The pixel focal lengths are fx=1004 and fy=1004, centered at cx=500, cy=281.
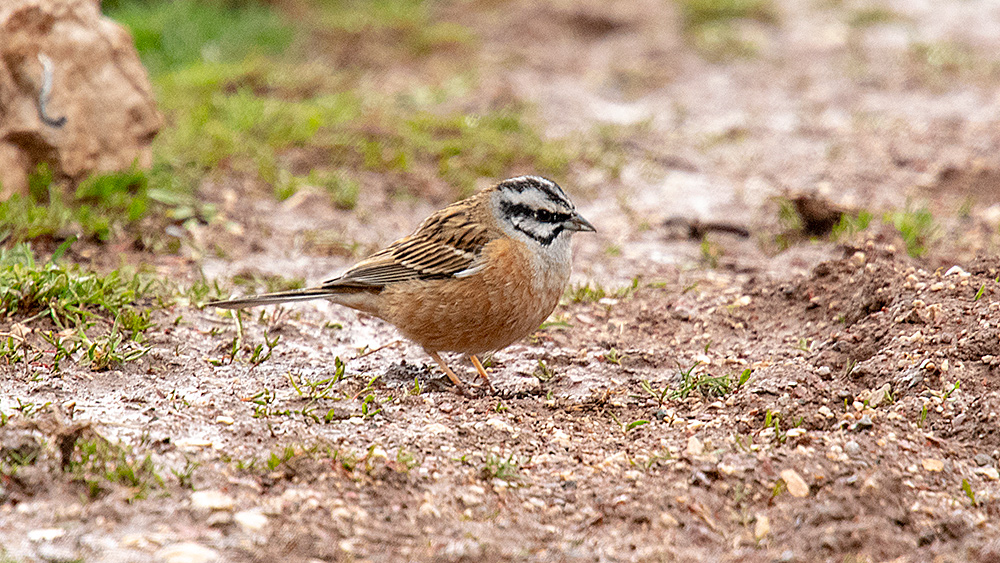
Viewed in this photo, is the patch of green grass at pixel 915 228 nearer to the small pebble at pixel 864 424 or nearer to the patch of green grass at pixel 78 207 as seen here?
the small pebble at pixel 864 424

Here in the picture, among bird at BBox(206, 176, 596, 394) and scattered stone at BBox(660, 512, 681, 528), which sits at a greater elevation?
bird at BBox(206, 176, 596, 394)

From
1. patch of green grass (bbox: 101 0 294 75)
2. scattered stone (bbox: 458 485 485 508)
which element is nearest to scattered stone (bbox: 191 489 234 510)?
scattered stone (bbox: 458 485 485 508)

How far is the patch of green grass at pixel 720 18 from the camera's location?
42.1 ft

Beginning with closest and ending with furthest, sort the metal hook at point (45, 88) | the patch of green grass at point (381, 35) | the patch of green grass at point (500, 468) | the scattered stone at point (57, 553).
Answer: the scattered stone at point (57, 553)
the patch of green grass at point (500, 468)
the metal hook at point (45, 88)
the patch of green grass at point (381, 35)

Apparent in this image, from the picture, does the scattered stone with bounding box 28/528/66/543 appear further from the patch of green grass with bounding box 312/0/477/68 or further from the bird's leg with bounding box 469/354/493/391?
the patch of green grass with bounding box 312/0/477/68

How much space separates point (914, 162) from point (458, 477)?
22.3ft

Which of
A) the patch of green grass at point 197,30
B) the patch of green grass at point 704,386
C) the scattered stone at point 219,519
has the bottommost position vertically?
the patch of green grass at point 704,386

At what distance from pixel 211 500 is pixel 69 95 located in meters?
4.40

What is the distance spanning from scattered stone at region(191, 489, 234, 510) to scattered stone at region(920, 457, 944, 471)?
2.92 m

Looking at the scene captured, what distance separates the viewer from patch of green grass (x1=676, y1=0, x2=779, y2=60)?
12828 millimetres

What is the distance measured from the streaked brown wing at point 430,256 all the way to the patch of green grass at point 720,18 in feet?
25.9

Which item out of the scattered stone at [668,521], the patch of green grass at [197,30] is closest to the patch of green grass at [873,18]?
the patch of green grass at [197,30]

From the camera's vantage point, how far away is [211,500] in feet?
13.1

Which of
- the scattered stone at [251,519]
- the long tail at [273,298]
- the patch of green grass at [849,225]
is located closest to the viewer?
the scattered stone at [251,519]
